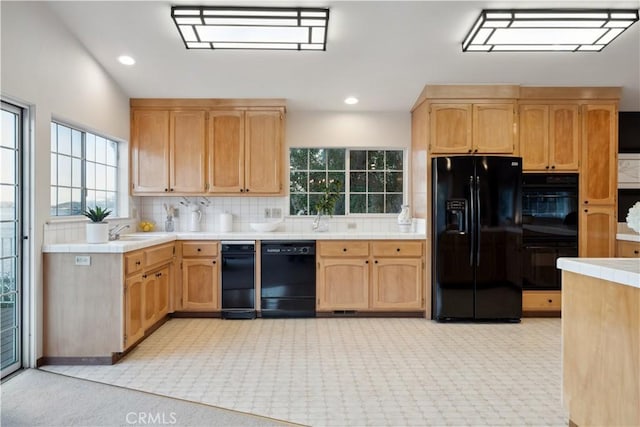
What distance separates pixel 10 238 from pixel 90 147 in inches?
53.8

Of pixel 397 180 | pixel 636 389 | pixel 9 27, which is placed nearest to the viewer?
pixel 636 389

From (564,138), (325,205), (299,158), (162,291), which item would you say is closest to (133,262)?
(162,291)

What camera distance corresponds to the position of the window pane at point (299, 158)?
497 centimetres

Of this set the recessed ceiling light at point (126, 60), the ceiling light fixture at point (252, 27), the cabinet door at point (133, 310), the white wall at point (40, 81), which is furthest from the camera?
the recessed ceiling light at point (126, 60)

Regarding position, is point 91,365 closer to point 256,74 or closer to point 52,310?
point 52,310

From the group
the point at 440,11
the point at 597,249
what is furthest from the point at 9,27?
the point at 597,249

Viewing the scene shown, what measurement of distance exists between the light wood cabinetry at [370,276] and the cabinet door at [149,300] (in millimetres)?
1634

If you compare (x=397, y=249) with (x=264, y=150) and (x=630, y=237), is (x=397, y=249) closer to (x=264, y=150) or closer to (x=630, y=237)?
(x=264, y=150)

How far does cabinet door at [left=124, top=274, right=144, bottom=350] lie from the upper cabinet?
149 cm

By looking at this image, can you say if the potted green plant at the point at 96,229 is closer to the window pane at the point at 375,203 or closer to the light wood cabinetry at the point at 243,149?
the light wood cabinetry at the point at 243,149

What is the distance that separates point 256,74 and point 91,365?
9.75 feet

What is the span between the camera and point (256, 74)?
13.3ft

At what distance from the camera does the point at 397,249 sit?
429 cm

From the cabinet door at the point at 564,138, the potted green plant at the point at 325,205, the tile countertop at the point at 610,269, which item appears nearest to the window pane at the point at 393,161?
the potted green plant at the point at 325,205
